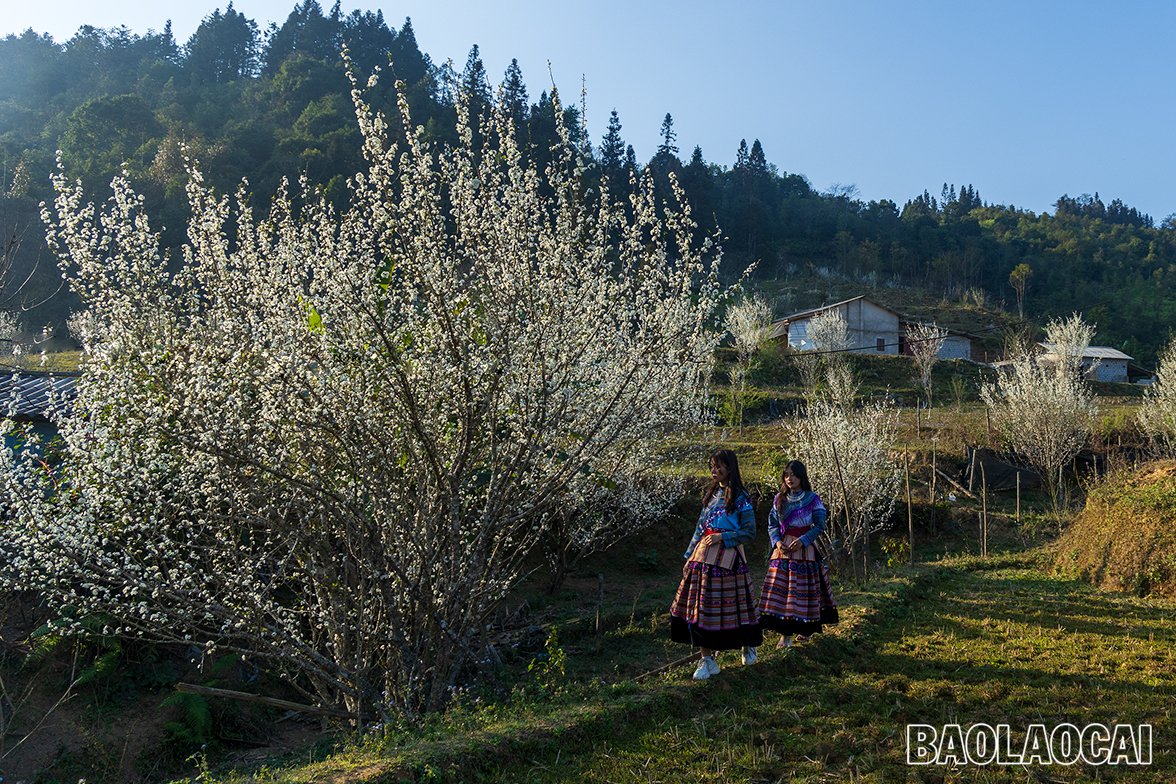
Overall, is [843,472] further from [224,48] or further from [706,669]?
[224,48]

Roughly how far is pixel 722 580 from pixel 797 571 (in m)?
0.95

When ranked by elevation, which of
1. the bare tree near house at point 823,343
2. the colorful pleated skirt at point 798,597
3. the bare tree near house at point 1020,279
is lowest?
the colorful pleated skirt at point 798,597

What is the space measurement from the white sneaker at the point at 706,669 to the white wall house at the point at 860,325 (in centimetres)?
3779

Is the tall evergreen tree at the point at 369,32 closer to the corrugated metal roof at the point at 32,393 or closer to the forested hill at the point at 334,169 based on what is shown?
the forested hill at the point at 334,169

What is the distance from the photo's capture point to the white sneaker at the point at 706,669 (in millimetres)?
5227

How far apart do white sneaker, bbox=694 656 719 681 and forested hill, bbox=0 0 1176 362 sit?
1309 centimetres

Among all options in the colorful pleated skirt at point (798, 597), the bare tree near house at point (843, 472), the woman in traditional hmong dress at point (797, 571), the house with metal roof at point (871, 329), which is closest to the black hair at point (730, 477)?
the woman in traditional hmong dress at point (797, 571)

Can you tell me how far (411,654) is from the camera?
5.52m

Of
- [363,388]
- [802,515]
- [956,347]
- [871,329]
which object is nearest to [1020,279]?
[956,347]

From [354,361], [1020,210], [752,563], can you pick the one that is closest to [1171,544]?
[752,563]

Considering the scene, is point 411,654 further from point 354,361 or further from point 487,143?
point 487,143

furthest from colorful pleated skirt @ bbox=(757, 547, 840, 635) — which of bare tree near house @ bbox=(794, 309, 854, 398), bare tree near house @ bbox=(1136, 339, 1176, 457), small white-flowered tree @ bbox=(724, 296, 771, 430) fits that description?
bare tree near house @ bbox=(794, 309, 854, 398)

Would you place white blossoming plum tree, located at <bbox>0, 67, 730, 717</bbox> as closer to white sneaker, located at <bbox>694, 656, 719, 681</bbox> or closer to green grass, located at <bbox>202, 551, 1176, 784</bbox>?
green grass, located at <bbox>202, 551, 1176, 784</bbox>

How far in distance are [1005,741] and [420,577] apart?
3648 mm
